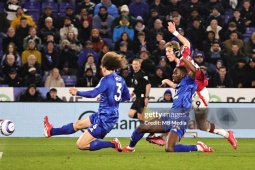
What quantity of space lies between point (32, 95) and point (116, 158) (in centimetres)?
793

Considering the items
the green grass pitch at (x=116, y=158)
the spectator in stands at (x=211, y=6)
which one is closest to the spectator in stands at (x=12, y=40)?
the spectator in stands at (x=211, y=6)

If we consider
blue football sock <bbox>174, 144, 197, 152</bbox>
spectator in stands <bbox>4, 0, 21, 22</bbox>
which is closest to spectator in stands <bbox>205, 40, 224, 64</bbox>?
spectator in stands <bbox>4, 0, 21, 22</bbox>

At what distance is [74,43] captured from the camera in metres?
24.3

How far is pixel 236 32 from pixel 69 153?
10.7 meters

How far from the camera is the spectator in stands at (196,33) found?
82.1 feet

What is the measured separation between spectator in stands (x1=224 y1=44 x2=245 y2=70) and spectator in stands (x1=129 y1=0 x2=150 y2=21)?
3.12 meters

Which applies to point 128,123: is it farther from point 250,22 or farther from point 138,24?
point 250,22

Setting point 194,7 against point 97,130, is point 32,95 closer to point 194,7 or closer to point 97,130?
point 194,7

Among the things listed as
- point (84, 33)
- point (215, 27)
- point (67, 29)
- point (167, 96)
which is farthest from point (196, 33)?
point (167, 96)

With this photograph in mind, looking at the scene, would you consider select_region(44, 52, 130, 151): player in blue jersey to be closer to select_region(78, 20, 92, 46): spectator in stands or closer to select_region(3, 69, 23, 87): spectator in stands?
select_region(3, 69, 23, 87): spectator in stands

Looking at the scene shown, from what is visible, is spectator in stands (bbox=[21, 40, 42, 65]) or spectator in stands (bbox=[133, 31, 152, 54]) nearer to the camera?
spectator in stands (bbox=[21, 40, 42, 65])

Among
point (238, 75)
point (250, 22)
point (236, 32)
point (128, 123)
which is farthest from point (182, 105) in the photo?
point (250, 22)

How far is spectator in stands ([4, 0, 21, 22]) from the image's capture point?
25469 mm

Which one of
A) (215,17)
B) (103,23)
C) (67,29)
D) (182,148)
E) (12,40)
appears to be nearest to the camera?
(182,148)
